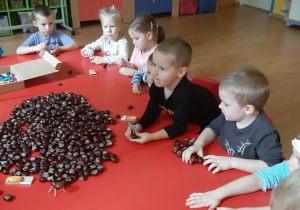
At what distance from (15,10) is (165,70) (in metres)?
4.01

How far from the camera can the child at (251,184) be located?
111cm

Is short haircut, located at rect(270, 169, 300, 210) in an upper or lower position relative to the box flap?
upper

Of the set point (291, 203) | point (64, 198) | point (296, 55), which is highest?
point (291, 203)

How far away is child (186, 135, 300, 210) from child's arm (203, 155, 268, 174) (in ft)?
0.20

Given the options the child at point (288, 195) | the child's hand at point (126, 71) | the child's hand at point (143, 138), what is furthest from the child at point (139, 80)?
the child at point (288, 195)

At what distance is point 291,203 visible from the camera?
2.44 ft

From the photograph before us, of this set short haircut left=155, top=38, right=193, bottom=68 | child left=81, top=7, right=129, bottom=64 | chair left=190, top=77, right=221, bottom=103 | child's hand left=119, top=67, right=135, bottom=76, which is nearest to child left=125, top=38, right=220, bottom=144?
short haircut left=155, top=38, right=193, bottom=68

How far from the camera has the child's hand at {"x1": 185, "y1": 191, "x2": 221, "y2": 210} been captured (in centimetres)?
110

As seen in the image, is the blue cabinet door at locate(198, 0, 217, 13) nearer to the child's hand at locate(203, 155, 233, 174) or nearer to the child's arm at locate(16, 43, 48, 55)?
the child's arm at locate(16, 43, 48, 55)

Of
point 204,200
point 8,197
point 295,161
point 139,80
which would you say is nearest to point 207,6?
point 139,80

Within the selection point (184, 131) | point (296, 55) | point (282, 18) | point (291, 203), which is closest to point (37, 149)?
point (184, 131)

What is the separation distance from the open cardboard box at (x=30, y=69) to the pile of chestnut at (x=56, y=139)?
23cm

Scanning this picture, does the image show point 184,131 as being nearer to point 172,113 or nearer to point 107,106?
point 172,113

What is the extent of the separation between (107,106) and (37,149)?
493mm
